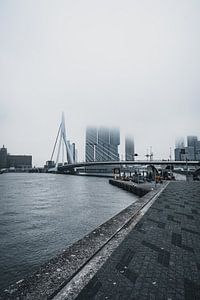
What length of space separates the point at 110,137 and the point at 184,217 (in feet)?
537

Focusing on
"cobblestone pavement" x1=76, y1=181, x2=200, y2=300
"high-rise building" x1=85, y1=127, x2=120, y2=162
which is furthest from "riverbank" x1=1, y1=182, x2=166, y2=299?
"high-rise building" x1=85, y1=127, x2=120, y2=162

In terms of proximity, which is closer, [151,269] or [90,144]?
[151,269]

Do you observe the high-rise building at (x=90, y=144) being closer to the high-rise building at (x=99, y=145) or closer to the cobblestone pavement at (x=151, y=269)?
the high-rise building at (x=99, y=145)

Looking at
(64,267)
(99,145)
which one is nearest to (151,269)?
(64,267)

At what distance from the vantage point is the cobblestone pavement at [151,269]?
3.12 m

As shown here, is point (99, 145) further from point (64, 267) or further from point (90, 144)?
point (64, 267)

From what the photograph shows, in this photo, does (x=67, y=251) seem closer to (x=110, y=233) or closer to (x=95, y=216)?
(x=110, y=233)

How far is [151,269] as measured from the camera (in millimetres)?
3863

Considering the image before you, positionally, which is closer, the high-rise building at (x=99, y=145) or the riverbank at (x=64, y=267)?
the riverbank at (x=64, y=267)

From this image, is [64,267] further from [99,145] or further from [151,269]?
[99,145]

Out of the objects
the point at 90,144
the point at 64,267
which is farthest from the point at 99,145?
the point at 64,267

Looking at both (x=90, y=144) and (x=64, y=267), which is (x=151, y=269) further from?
(x=90, y=144)

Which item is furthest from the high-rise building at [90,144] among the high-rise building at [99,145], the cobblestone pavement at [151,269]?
the cobblestone pavement at [151,269]

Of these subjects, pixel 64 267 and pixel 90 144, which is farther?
pixel 90 144
